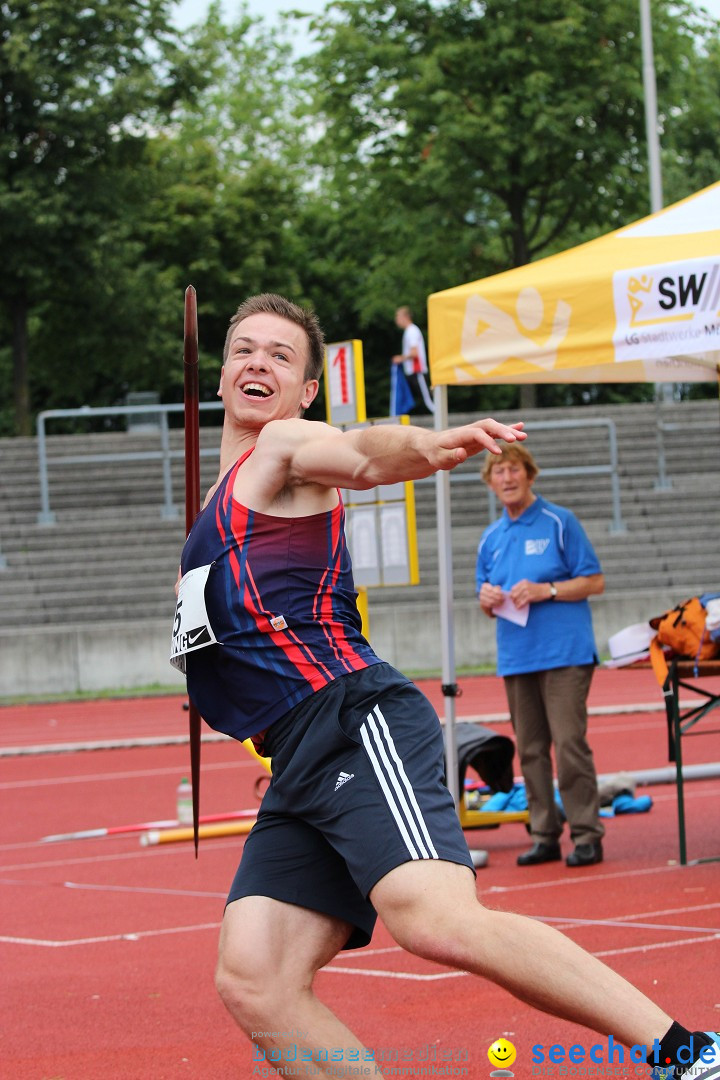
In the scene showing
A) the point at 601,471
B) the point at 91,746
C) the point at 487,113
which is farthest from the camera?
the point at 487,113

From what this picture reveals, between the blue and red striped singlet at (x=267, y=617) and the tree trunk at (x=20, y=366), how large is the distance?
2700 cm

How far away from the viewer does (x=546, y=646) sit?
785 cm

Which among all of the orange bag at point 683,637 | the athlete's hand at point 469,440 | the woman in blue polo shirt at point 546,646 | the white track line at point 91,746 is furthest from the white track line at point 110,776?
the athlete's hand at point 469,440

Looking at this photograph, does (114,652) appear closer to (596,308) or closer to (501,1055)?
(596,308)

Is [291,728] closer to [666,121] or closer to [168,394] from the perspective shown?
[666,121]

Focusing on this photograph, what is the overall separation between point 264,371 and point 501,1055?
209 centimetres

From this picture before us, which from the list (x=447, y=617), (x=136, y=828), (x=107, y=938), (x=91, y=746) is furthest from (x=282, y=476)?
(x=91, y=746)

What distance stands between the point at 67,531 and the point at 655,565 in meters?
8.98

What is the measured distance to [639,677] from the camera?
1938cm

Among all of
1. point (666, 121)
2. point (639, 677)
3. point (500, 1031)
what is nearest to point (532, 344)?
point (500, 1031)

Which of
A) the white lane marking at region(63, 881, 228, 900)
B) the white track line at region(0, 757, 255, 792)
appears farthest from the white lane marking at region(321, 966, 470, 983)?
the white track line at region(0, 757, 255, 792)

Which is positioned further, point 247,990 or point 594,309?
point 594,309

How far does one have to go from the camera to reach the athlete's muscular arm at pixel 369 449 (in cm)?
312

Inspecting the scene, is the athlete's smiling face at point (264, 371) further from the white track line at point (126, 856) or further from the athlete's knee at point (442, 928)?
the white track line at point (126, 856)
